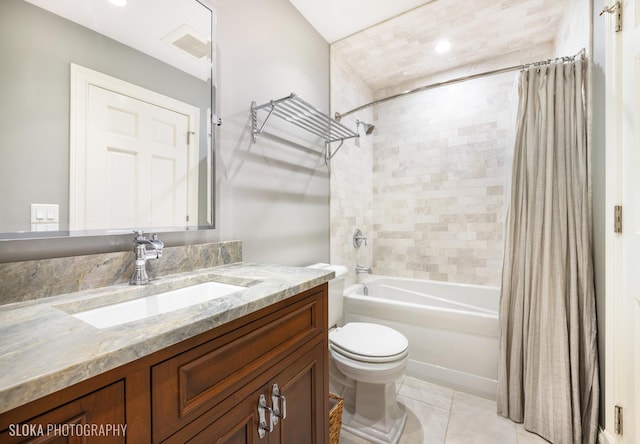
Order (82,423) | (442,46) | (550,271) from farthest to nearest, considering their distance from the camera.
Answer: (442,46), (550,271), (82,423)

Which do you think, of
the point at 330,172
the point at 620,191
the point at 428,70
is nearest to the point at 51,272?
the point at 330,172

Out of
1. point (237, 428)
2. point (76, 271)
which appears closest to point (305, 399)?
point (237, 428)

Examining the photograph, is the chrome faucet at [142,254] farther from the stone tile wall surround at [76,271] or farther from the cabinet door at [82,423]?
the cabinet door at [82,423]

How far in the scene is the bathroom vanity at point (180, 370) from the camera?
1.32ft

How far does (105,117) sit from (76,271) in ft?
1.70

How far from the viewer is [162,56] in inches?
44.4

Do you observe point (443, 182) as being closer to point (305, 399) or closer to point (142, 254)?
point (305, 399)

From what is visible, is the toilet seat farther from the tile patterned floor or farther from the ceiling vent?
the ceiling vent

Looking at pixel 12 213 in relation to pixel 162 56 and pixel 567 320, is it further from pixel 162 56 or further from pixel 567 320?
pixel 567 320

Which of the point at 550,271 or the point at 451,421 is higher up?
the point at 550,271

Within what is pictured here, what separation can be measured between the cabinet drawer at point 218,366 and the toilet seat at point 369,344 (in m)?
0.62

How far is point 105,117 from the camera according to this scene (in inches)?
37.2

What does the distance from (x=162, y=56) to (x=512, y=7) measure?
2.19 meters

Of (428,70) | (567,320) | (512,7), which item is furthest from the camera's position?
(428,70)
